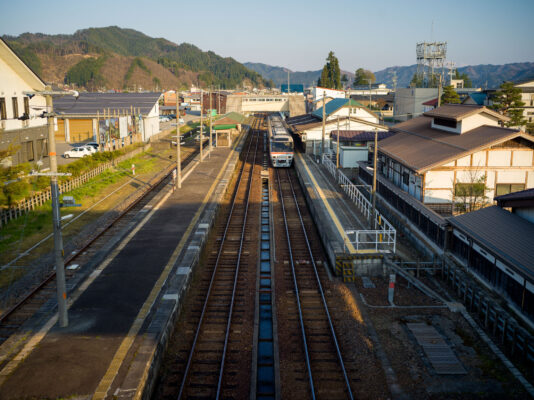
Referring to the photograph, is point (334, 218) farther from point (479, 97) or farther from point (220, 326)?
point (479, 97)

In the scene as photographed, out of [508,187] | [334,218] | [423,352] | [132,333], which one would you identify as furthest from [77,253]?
[508,187]

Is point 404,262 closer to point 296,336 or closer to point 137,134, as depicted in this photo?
point 296,336

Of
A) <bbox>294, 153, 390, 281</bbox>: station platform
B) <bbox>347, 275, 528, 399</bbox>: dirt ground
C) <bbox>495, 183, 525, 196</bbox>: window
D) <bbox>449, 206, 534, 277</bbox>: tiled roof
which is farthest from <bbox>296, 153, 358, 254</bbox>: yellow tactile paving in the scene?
<bbox>495, 183, 525, 196</bbox>: window

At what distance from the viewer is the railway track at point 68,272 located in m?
12.9

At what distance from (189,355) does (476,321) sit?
872 centimetres

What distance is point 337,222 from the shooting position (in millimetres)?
22641

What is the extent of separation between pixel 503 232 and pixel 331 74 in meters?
104

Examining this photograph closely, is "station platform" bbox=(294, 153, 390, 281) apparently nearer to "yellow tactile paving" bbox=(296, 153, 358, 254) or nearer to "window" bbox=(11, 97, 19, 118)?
"yellow tactile paving" bbox=(296, 153, 358, 254)

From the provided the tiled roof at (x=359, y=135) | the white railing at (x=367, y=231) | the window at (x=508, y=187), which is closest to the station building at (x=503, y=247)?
the white railing at (x=367, y=231)

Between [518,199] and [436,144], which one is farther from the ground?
[436,144]

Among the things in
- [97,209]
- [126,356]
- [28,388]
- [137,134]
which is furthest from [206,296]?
[137,134]

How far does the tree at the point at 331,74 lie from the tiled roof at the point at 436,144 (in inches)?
3362

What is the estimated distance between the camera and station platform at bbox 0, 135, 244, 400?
31.6 feet

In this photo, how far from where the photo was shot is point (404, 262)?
17.6 metres
